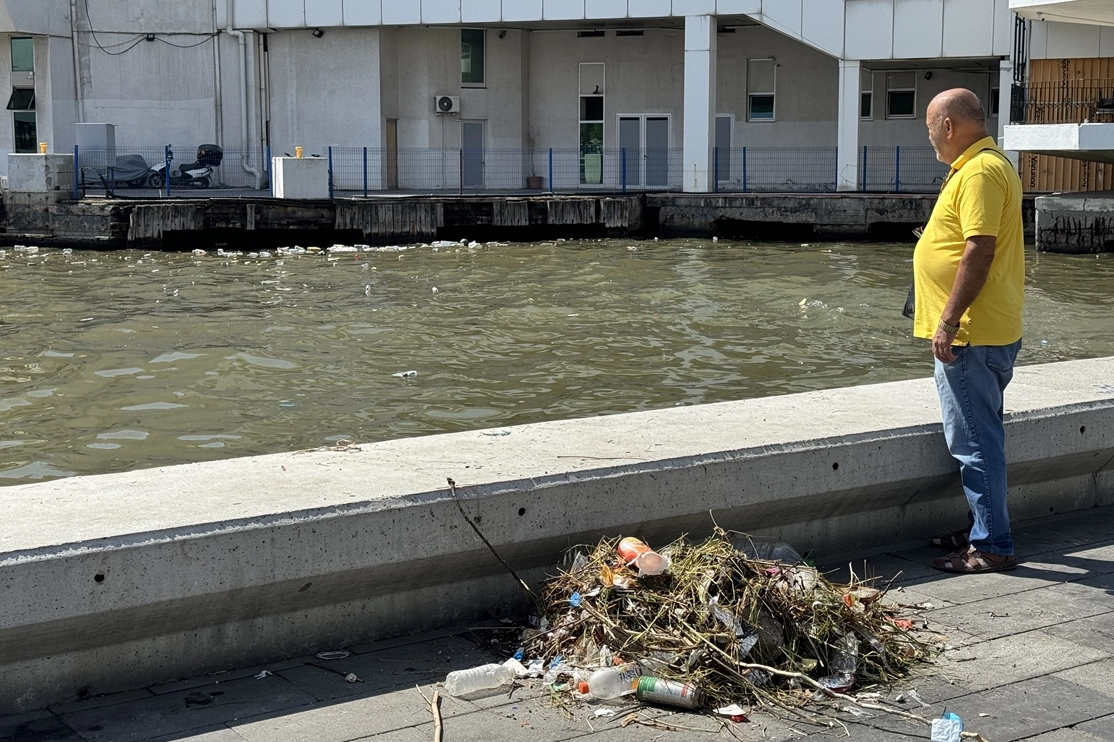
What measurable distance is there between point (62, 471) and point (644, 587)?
626 cm

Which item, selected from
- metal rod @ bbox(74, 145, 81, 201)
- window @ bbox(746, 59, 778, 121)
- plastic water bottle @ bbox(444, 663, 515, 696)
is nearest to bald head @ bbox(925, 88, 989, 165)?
plastic water bottle @ bbox(444, 663, 515, 696)

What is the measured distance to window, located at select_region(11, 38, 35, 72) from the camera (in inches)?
1550

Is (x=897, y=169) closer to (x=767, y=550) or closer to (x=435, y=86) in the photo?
(x=435, y=86)

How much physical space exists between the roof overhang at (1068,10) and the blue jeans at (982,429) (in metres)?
27.1

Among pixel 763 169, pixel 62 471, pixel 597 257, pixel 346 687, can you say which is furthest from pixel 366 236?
pixel 346 687

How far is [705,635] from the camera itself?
4.32 meters

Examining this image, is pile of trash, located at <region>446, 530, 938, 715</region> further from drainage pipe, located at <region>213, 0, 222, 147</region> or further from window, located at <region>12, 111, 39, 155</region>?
window, located at <region>12, 111, 39, 155</region>

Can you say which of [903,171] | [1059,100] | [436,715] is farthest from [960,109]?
[903,171]

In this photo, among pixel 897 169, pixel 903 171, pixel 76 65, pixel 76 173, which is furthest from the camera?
pixel 76 65

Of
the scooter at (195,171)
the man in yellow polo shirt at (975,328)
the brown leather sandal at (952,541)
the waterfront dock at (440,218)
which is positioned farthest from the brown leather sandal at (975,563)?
the scooter at (195,171)

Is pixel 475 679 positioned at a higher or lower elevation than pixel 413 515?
lower

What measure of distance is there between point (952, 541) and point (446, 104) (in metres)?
35.0

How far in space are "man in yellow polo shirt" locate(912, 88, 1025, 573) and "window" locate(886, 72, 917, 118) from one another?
3598cm

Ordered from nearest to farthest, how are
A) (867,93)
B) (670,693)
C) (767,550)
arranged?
(670,693) → (767,550) → (867,93)
